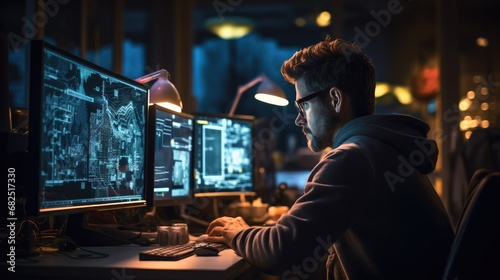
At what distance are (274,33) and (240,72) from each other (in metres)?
0.79

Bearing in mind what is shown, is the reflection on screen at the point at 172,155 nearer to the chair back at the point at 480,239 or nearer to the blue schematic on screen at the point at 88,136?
the blue schematic on screen at the point at 88,136

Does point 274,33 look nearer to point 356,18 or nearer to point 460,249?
point 356,18

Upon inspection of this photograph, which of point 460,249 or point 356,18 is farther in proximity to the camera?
point 356,18

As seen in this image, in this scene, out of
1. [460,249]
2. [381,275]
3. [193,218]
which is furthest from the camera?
[193,218]

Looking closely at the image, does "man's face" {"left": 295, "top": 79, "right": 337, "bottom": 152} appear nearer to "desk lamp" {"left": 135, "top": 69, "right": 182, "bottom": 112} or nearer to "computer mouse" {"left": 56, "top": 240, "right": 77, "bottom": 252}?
"desk lamp" {"left": 135, "top": 69, "right": 182, "bottom": 112}

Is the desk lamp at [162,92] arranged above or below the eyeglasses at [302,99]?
above

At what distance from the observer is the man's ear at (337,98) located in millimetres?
1644

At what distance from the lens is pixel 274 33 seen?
27.1 ft

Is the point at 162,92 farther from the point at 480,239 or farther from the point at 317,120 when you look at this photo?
the point at 480,239

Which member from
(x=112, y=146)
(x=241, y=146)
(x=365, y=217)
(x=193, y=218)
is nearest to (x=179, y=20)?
(x=241, y=146)

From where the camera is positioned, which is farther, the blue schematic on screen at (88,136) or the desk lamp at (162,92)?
the desk lamp at (162,92)

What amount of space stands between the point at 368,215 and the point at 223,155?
1.37 metres

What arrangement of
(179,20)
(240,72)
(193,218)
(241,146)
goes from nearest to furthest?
(193,218), (241,146), (179,20), (240,72)

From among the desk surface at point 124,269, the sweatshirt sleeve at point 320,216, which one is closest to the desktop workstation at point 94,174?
the desk surface at point 124,269
